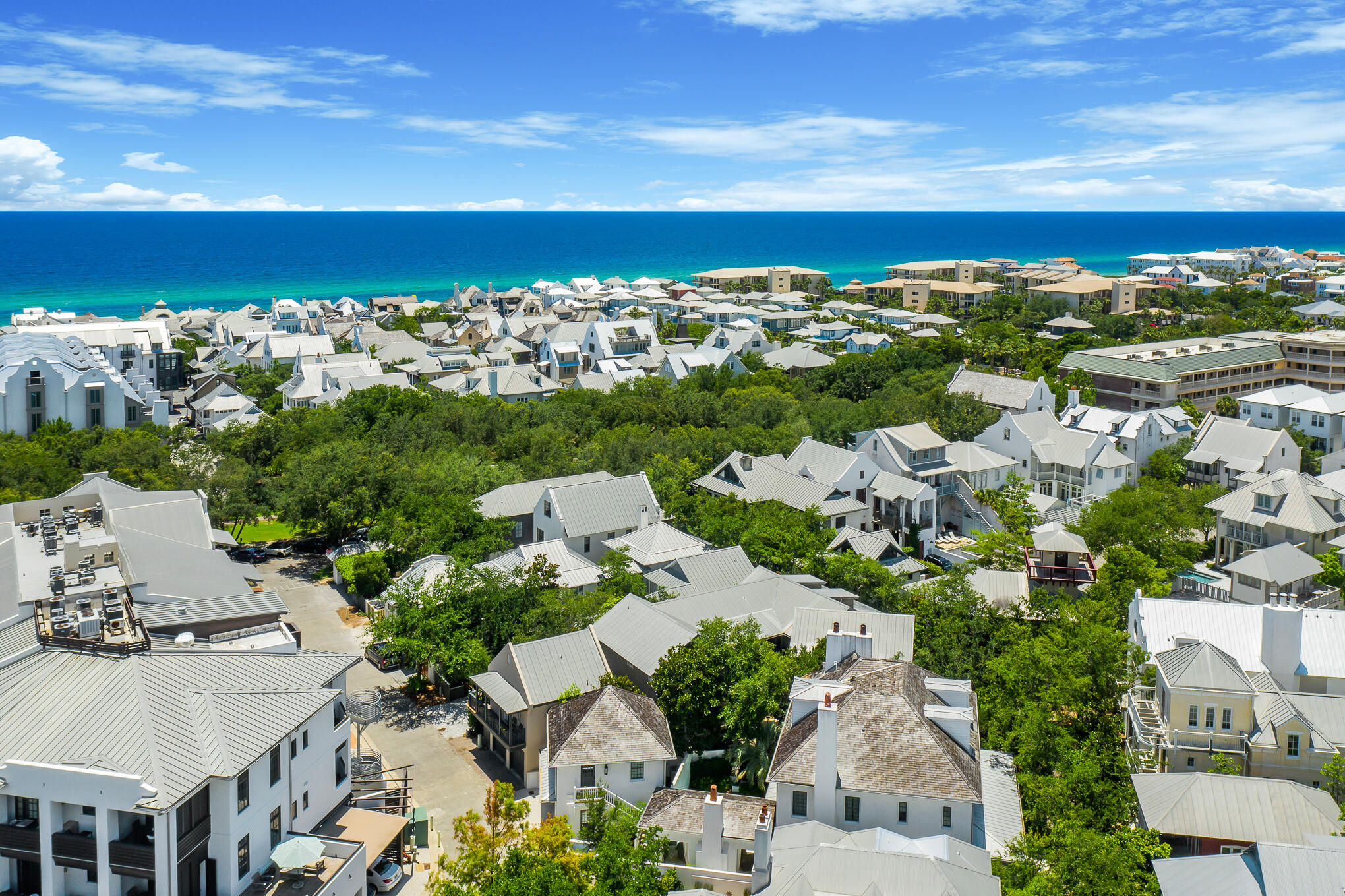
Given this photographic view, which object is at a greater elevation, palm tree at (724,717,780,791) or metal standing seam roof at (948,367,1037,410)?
metal standing seam roof at (948,367,1037,410)

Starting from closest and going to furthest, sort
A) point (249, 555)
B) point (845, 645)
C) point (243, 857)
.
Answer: point (243, 857) < point (845, 645) < point (249, 555)

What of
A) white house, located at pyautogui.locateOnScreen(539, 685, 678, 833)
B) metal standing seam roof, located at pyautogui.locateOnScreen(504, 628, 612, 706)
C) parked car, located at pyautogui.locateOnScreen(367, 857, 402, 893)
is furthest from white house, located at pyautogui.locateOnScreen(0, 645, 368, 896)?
metal standing seam roof, located at pyautogui.locateOnScreen(504, 628, 612, 706)

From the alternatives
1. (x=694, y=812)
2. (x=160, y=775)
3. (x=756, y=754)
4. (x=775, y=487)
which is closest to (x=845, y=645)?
(x=756, y=754)

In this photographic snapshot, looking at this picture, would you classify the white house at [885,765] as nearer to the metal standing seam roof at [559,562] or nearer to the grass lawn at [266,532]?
the metal standing seam roof at [559,562]

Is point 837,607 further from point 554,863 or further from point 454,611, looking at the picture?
point 554,863

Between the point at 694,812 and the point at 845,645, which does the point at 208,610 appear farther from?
the point at 845,645

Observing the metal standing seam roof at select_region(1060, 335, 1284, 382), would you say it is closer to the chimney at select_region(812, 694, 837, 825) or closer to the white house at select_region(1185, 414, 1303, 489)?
the white house at select_region(1185, 414, 1303, 489)

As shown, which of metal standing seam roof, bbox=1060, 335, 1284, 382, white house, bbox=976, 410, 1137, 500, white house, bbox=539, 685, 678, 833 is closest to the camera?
white house, bbox=539, 685, 678, 833

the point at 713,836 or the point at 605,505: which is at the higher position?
the point at 605,505
